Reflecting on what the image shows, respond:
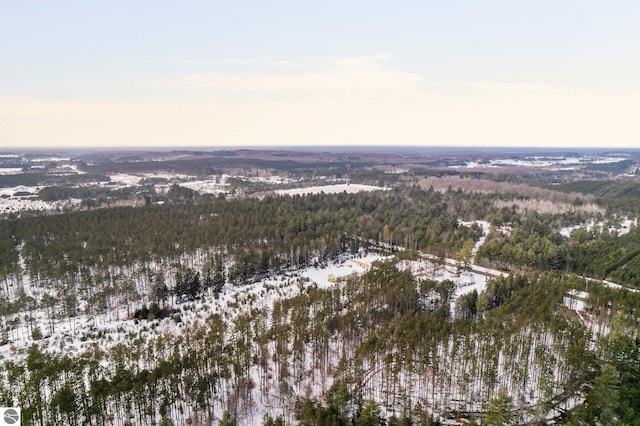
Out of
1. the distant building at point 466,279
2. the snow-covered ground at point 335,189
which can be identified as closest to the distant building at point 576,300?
the distant building at point 466,279

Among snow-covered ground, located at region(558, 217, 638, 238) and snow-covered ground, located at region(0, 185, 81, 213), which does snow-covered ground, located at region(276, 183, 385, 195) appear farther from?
snow-covered ground, located at region(0, 185, 81, 213)

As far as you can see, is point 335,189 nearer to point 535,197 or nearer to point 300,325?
point 535,197

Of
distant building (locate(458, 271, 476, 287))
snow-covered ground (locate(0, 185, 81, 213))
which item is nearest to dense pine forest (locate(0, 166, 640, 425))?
distant building (locate(458, 271, 476, 287))

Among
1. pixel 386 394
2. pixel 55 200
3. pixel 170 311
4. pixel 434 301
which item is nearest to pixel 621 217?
pixel 434 301

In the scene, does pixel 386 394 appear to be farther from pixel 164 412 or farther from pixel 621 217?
pixel 621 217

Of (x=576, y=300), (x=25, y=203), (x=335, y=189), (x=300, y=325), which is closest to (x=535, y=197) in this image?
(x=335, y=189)

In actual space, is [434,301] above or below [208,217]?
below
